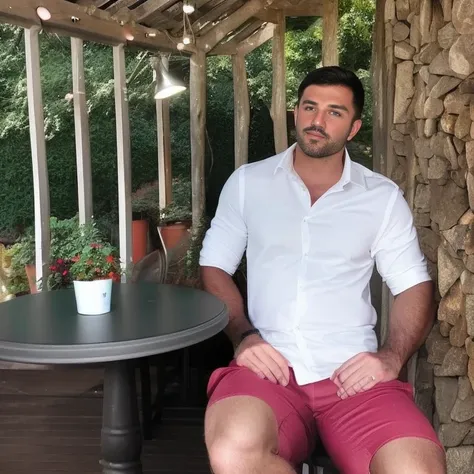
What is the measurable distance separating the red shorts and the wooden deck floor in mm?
1161

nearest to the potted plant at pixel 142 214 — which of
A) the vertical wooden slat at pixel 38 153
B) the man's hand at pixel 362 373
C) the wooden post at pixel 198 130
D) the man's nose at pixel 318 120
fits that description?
the wooden post at pixel 198 130

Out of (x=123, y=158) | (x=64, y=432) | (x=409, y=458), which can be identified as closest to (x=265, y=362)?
(x=409, y=458)

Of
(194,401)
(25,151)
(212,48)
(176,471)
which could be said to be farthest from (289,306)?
(212,48)

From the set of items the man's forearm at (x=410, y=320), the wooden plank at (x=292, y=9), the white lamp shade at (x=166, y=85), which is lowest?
the man's forearm at (x=410, y=320)

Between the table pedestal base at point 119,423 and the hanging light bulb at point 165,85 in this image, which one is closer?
the table pedestal base at point 119,423

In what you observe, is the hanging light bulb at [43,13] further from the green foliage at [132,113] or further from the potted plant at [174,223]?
the potted plant at [174,223]

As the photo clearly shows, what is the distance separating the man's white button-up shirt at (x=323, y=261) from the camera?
2.01m

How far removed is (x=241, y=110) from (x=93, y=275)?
3052 millimetres

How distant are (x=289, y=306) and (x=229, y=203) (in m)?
0.38

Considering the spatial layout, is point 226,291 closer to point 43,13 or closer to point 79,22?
point 43,13

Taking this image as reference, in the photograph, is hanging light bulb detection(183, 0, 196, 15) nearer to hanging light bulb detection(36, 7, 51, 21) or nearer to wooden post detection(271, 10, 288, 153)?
wooden post detection(271, 10, 288, 153)

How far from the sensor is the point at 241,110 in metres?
4.83

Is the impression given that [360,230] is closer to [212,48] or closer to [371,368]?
[371,368]

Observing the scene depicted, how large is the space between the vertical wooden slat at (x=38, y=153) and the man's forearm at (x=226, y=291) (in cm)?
185
